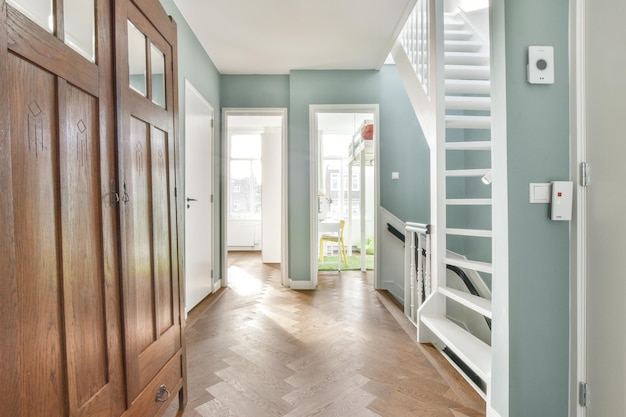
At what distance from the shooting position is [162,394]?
126cm

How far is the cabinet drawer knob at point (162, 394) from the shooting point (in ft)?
4.06

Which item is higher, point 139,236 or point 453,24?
point 453,24

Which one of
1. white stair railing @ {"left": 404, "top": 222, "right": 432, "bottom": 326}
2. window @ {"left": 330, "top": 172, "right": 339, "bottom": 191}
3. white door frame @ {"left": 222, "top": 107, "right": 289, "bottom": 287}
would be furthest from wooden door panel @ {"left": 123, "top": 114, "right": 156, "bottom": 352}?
window @ {"left": 330, "top": 172, "right": 339, "bottom": 191}

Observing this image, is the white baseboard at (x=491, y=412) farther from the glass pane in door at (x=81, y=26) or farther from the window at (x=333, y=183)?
the window at (x=333, y=183)

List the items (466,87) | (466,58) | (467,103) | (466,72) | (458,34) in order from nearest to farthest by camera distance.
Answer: (467,103)
(466,87)
(466,72)
(466,58)
(458,34)

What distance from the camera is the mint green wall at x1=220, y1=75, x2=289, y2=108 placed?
3.73 m

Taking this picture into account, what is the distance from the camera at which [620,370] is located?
1.04m

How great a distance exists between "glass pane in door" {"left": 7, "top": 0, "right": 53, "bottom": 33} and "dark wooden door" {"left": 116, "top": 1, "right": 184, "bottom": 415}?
244mm

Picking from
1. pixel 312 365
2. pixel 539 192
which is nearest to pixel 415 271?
pixel 312 365

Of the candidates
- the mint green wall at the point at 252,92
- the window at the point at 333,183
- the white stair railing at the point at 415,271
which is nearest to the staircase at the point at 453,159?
the white stair railing at the point at 415,271

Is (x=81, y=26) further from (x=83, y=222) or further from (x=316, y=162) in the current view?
(x=316, y=162)

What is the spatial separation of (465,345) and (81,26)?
2.22 m

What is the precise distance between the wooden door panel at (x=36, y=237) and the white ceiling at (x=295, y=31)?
2.17 metres

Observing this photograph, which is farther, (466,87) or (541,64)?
(466,87)
